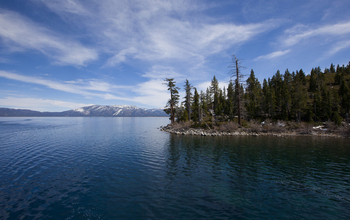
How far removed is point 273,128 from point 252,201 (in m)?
41.9

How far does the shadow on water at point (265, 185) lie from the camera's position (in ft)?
30.1

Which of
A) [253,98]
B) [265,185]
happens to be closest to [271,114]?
[253,98]

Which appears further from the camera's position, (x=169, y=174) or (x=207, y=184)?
(x=169, y=174)

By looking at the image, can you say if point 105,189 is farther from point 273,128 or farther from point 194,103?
point 194,103

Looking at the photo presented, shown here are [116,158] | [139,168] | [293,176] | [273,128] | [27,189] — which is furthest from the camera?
[273,128]

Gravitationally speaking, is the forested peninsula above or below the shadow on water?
above

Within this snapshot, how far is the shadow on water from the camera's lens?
361 inches

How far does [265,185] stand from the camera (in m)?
12.4

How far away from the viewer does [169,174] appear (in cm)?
1492

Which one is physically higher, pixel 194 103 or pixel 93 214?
pixel 194 103

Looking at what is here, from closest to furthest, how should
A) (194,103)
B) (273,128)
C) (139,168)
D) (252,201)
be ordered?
(252,201)
(139,168)
(273,128)
(194,103)

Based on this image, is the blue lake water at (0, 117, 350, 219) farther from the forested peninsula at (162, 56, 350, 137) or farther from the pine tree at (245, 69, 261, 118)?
the pine tree at (245, 69, 261, 118)

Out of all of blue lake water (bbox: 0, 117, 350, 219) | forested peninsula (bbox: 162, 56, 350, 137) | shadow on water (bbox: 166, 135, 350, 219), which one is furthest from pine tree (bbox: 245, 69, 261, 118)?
blue lake water (bbox: 0, 117, 350, 219)

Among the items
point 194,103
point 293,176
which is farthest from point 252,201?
point 194,103
